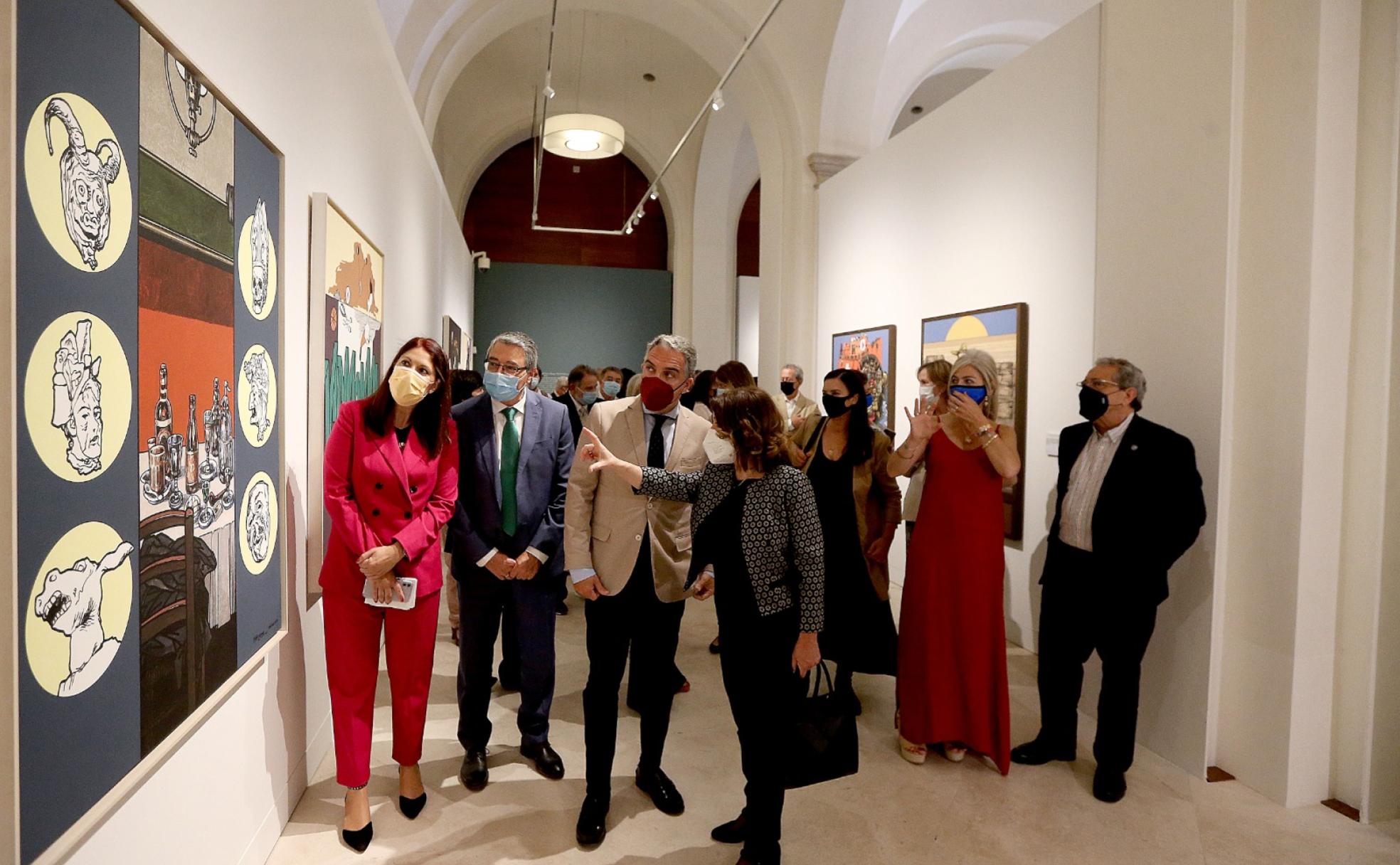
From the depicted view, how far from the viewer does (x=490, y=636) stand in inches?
136

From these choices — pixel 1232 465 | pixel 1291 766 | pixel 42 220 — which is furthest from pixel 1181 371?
pixel 42 220

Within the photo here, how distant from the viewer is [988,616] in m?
3.61

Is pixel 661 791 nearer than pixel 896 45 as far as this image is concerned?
Yes

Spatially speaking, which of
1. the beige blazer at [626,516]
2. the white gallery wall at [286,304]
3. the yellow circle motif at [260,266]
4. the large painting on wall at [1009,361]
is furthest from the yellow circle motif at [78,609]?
the large painting on wall at [1009,361]

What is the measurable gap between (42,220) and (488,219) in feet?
46.7

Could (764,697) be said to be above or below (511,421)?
below

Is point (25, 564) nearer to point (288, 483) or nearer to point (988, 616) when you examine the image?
point (288, 483)

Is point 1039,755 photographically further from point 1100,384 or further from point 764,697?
point 764,697

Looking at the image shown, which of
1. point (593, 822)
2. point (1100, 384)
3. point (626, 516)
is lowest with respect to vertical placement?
point (593, 822)

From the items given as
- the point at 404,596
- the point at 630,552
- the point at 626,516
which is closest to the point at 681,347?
the point at 626,516

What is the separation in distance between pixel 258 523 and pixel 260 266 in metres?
0.86

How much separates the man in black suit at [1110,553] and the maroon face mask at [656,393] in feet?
6.61

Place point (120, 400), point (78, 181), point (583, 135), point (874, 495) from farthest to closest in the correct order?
1. point (583, 135)
2. point (874, 495)
3. point (120, 400)
4. point (78, 181)

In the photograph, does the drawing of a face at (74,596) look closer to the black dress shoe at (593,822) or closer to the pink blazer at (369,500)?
the pink blazer at (369,500)
